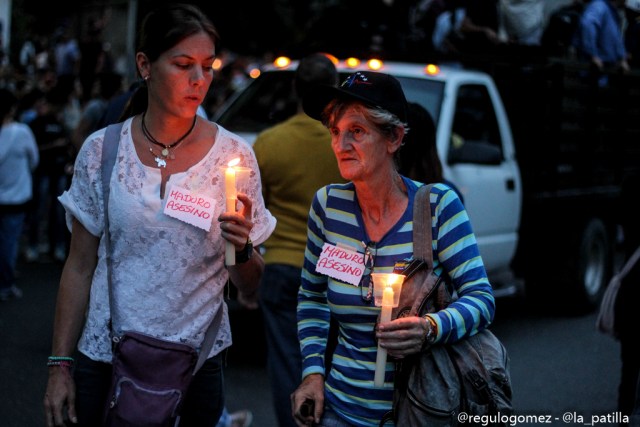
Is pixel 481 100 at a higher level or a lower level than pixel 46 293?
higher

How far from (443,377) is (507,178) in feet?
19.9

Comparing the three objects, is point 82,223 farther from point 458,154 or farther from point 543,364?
point 543,364

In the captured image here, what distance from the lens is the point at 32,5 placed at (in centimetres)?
3253

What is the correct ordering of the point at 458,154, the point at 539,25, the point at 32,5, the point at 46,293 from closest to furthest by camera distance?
the point at 458,154 < the point at 46,293 < the point at 539,25 < the point at 32,5

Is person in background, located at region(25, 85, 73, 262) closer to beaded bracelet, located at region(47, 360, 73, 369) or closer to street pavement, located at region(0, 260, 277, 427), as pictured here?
street pavement, located at region(0, 260, 277, 427)

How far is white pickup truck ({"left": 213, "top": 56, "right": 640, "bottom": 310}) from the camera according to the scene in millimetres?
8148

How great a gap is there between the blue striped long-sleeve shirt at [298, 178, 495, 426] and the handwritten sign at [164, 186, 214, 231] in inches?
14.4

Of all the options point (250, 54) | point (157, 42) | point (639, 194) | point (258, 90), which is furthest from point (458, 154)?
point (250, 54)

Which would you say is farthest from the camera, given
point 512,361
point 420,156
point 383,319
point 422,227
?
point 512,361

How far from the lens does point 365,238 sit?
10.6 ft

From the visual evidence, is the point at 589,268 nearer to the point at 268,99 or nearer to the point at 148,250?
the point at 268,99

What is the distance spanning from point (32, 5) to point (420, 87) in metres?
26.7

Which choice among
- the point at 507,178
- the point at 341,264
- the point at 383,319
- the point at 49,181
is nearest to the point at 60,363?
the point at 341,264

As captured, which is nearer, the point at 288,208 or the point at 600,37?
the point at 288,208
